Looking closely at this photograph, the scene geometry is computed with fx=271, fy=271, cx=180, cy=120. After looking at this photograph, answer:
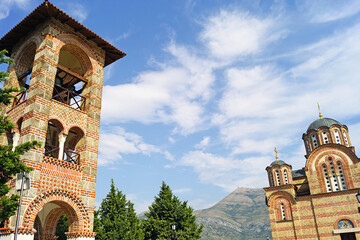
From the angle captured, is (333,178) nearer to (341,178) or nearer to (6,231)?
(341,178)

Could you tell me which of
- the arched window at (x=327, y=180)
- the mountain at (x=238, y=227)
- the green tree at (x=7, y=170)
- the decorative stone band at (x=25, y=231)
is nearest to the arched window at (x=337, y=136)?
the arched window at (x=327, y=180)

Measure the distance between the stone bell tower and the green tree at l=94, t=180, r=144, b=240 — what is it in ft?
26.4

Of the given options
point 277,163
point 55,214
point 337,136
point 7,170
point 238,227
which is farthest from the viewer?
point 238,227

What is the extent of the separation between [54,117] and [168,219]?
50.5ft

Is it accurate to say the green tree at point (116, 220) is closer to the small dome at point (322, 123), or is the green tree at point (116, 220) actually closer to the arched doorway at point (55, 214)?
the arched doorway at point (55, 214)

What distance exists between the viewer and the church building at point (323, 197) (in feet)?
93.7

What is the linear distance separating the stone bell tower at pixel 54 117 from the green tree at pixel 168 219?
11283 millimetres

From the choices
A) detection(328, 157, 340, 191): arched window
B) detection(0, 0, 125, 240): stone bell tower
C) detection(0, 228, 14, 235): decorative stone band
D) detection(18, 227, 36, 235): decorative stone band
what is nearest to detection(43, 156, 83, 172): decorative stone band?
detection(0, 0, 125, 240): stone bell tower

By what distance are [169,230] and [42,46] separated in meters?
17.8

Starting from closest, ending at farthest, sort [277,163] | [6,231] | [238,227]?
[6,231] < [277,163] < [238,227]

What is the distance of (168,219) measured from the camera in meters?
24.7

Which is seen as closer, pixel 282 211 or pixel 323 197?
pixel 323 197

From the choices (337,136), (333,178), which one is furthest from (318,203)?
(337,136)

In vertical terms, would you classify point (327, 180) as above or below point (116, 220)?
above
